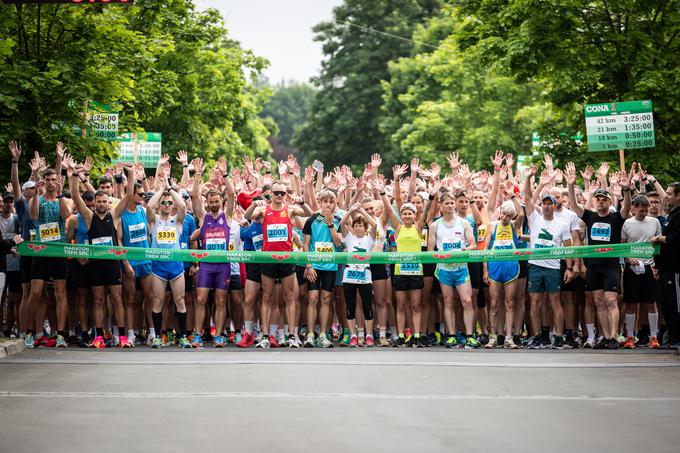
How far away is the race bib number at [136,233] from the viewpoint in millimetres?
15930

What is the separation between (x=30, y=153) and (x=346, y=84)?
46.3 meters

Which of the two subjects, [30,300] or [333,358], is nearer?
[333,358]

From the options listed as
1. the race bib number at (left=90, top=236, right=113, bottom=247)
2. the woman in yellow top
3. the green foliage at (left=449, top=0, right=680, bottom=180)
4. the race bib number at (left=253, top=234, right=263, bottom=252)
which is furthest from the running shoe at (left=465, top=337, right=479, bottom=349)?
the green foliage at (left=449, top=0, right=680, bottom=180)

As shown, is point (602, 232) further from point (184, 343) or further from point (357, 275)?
point (184, 343)

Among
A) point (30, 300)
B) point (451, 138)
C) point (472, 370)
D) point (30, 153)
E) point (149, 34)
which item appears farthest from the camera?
point (451, 138)

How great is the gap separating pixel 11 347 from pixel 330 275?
449cm

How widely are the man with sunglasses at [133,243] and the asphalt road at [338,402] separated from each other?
1600 mm

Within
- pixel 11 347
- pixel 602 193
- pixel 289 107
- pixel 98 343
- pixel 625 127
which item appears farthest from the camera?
pixel 289 107

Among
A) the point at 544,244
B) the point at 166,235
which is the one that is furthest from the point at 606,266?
the point at 166,235

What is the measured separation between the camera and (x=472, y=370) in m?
12.7

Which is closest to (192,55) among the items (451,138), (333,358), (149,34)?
(149,34)

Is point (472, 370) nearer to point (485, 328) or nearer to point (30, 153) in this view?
point (485, 328)

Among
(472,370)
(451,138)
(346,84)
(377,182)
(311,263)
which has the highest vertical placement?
(346,84)

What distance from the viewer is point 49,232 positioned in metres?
15.7
